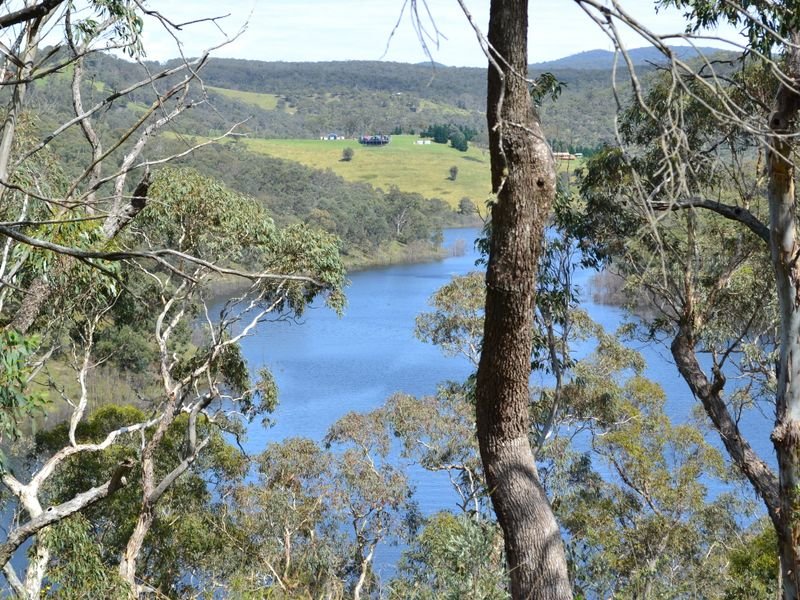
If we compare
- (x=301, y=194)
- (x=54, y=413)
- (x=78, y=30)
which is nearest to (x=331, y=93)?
(x=301, y=194)

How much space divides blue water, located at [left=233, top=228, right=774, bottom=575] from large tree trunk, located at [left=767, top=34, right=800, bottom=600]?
21.3 ft

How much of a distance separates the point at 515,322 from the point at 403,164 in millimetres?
44332

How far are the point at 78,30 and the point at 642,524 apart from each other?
261 inches

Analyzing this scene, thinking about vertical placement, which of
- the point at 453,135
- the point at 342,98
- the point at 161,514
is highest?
the point at 342,98

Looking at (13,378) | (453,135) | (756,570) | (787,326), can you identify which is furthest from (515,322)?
(453,135)

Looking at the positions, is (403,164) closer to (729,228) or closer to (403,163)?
(403,163)

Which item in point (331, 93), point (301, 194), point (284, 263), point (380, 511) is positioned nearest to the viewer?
point (284, 263)

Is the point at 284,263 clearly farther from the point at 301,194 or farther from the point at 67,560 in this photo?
the point at 301,194

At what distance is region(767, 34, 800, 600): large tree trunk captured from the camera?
3.79 meters

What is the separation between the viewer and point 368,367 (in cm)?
1833

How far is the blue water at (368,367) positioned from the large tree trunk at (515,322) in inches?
303

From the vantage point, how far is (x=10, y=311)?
26.1 ft

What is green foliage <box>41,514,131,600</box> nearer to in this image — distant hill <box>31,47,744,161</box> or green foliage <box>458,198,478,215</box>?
green foliage <box>458,198,478,215</box>

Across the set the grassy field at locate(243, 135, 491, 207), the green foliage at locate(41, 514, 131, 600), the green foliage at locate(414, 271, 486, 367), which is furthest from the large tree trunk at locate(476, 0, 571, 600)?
the grassy field at locate(243, 135, 491, 207)
